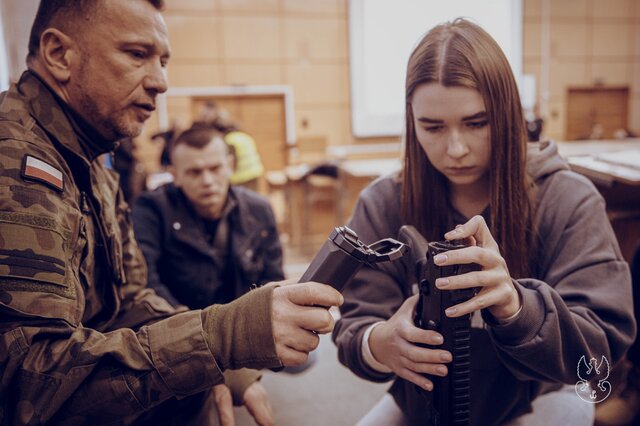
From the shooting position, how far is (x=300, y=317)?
81 cm

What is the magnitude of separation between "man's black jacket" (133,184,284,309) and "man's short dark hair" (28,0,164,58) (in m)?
1.32

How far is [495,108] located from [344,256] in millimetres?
477

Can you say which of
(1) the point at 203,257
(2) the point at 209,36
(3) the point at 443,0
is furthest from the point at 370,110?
(1) the point at 203,257

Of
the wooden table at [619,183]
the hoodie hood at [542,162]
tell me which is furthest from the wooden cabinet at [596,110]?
the hoodie hood at [542,162]

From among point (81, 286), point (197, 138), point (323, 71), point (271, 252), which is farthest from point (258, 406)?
point (323, 71)

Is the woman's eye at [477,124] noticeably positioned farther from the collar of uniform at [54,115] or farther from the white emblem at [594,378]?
the collar of uniform at [54,115]

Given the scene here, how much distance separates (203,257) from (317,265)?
1535 millimetres

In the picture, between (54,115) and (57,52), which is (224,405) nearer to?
(54,115)

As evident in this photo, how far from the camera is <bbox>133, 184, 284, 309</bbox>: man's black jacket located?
7.38 feet

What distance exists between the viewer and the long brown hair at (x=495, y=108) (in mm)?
1018

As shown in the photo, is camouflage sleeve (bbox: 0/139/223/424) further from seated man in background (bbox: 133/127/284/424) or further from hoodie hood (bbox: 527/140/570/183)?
seated man in background (bbox: 133/127/284/424)

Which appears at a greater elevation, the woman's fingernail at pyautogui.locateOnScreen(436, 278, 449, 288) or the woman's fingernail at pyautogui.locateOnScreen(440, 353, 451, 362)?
the woman's fingernail at pyautogui.locateOnScreen(436, 278, 449, 288)

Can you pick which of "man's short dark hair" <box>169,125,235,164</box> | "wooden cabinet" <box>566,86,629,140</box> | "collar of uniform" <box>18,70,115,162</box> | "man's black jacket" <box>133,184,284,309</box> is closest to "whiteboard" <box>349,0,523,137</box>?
"wooden cabinet" <box>566,86,629,140</box>

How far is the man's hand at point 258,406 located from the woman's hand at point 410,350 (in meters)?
0.27
